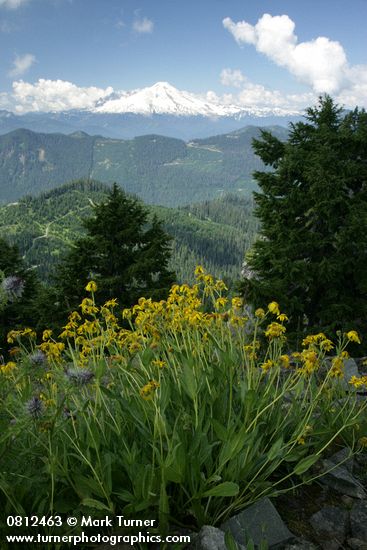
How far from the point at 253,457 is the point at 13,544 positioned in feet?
6.42

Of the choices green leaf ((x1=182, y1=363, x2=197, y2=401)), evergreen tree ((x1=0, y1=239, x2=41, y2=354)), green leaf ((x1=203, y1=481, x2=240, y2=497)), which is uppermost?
green leaf ((x1=182, y1=363, x2=197, y2=401))

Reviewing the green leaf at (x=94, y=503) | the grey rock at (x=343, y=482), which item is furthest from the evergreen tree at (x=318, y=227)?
the green leaf at (x=94, y=503)

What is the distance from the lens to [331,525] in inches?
129

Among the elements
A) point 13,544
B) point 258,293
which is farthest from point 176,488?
point 258,293

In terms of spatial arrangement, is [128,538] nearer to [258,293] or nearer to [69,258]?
[258,293]

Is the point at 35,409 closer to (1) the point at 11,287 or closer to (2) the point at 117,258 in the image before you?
(1) the point at 11,287

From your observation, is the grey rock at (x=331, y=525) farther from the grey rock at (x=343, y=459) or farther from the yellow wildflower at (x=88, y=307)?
the yellow wildflower at (x=88, y=307)

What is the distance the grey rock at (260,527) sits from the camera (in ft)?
9.91

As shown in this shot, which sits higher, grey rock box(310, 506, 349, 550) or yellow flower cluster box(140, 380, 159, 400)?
yellow flower cluster box(140, 380, 159, 400)

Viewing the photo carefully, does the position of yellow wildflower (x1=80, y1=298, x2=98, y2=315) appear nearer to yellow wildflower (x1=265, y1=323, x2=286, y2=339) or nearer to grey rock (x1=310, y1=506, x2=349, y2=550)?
yellow wildflower (x1=265, y1=323, x2=286, y2=339)

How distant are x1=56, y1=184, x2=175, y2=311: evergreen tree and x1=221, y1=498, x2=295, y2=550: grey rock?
72.5 feet

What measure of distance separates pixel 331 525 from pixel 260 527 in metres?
0.66

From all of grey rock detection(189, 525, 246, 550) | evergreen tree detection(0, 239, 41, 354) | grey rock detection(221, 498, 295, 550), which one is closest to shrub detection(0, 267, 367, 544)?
grey rock detection(221, 498, 295, 550)

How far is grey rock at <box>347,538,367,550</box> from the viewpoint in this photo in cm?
312
